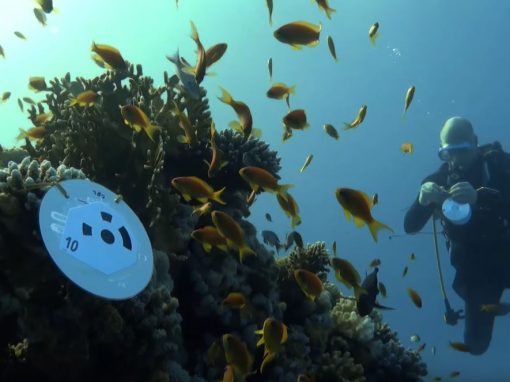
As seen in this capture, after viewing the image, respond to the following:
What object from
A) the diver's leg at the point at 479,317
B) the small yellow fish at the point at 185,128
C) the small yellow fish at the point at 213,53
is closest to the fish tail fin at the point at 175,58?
the small yellow fish at the point at 213,53

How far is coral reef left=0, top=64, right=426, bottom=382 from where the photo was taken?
2717mm

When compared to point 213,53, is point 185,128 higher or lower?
lower

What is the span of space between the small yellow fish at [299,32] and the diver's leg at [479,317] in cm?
970

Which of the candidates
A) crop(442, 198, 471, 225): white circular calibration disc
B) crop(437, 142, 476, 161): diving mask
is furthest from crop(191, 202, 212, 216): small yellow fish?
crop(437, 142, 476, 161): diving mask

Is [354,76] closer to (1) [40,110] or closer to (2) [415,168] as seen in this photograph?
(2) [415,168]

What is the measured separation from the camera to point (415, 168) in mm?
108562

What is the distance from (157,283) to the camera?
3.39 m

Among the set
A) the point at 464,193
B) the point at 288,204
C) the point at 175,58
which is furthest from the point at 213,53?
the point at 464,193

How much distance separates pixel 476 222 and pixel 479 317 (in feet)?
8.99

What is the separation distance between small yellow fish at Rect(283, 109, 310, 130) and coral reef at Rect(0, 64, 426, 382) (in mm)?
428

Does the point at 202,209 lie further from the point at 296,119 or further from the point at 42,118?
the point at 42,118

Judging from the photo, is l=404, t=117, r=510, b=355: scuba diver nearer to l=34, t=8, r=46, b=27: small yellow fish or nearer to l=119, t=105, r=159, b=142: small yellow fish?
l=119, t=105, r=159, b=142: small yellow fish

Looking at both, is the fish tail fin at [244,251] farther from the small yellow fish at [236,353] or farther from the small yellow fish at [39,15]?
the small yellow fish at [39,15]

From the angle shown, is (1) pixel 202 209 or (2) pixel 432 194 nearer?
(1) pixel 202 209
